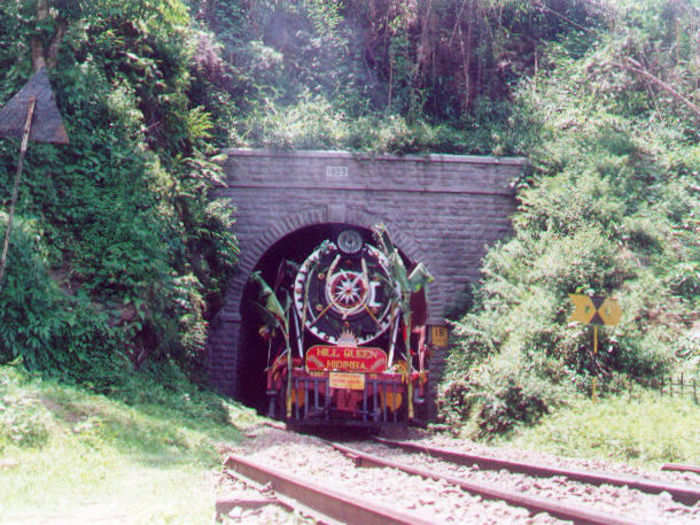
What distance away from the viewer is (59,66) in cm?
1183

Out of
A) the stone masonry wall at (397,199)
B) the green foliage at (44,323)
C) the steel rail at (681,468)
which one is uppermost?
the stone masonry wall at (397,199)

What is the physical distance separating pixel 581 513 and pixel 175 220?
927 centimetres

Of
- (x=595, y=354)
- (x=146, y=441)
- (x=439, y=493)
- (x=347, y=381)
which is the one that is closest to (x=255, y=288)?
(x=347, y=381)

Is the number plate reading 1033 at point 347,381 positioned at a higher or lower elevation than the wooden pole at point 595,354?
lower

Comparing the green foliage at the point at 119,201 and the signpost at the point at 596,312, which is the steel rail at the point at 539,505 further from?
the green foliage at the point at 119,201

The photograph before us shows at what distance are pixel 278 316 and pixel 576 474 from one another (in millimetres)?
6700

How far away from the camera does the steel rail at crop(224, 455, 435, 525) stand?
382 centimetres

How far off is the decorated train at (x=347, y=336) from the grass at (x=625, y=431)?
2.13 meters

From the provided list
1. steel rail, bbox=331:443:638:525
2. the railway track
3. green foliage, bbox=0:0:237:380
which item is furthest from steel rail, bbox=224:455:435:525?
green foliage, bbox=0:0:237:380

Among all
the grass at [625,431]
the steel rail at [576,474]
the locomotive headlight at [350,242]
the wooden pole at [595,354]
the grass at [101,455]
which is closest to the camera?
the grass at [101,455]

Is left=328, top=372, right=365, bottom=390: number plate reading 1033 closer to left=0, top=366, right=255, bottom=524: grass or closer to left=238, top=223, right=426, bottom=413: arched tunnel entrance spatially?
left=0, top=366, right=255, bottom=524: grass

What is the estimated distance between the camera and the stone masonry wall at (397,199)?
47.3ft

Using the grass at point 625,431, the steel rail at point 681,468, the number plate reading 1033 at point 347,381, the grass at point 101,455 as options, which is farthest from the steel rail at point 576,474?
the grass at point 101,455

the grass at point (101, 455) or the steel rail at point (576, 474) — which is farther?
the steel rail at point (576, 474)
